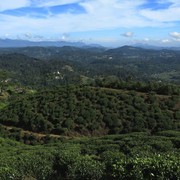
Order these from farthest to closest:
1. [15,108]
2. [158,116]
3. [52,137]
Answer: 1. [15,108]
2. [158,116]
3. [52,137]

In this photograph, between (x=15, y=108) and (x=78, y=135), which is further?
(x=15, y=108)

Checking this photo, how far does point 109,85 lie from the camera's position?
251 feet

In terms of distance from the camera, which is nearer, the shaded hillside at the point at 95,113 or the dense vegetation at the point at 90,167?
the dense vegetation at the point at 90,167

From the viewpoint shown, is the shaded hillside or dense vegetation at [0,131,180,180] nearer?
dense vegetation at [0,131,180,180]

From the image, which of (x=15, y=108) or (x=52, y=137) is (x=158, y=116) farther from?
(x=15, y=108)

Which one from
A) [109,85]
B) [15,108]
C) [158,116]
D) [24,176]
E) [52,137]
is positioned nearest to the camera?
[24,176]

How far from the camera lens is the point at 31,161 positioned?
25750 millimetres

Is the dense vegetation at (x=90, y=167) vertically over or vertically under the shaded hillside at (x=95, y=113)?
over

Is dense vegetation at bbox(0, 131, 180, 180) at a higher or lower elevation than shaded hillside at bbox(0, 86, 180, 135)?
higher

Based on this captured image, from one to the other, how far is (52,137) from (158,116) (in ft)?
61.5

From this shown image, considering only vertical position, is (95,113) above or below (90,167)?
below

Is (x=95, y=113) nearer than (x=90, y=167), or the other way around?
(x=90, y=167)

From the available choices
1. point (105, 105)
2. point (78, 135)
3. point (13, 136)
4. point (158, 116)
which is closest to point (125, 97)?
point (105, 105)

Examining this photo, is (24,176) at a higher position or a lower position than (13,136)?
higher
